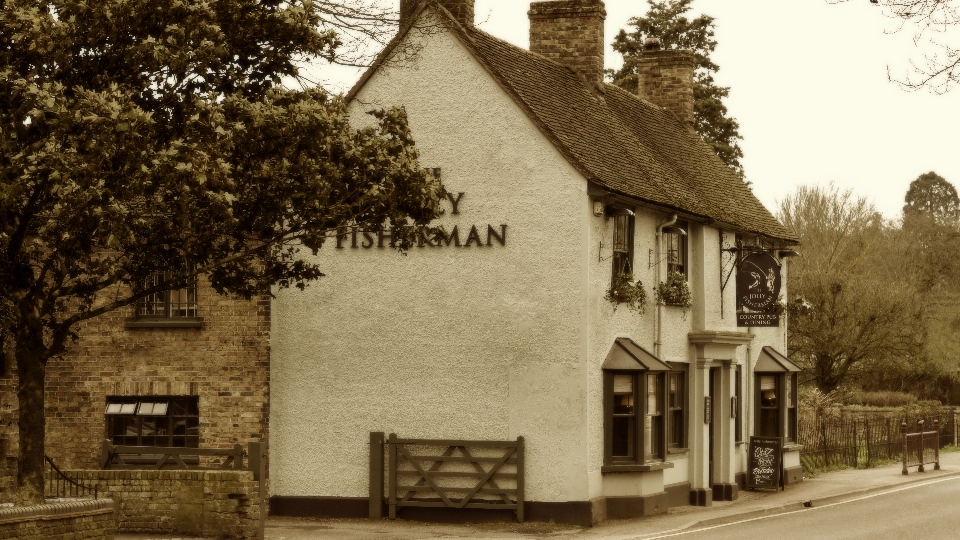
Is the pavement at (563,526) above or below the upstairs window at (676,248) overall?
below

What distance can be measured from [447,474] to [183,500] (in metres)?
5.01

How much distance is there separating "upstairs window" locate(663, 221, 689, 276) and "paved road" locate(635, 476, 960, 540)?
17.2ft

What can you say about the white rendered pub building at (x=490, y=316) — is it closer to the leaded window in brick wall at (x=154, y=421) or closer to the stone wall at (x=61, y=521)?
the leaded window in brick wall at (x=154, y=421)

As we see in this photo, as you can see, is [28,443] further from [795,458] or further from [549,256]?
[795,458]

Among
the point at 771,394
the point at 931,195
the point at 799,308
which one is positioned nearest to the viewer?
the point at 799,308

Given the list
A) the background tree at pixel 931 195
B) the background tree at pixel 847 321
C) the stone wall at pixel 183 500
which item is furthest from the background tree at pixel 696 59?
the background tree at pixel 931 195

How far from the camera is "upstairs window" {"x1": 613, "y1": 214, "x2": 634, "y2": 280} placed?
25.5m

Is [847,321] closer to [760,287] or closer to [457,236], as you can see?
[760,287]

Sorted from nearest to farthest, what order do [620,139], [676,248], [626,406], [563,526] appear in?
[563,526] → [626,406] → [620,139] → [676,248]

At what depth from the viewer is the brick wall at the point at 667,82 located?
35.1 m

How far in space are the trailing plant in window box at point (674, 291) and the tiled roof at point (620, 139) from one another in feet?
4.24

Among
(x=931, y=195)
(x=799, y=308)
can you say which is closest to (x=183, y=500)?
(x=799, y=308)

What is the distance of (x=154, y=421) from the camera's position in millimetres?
25328

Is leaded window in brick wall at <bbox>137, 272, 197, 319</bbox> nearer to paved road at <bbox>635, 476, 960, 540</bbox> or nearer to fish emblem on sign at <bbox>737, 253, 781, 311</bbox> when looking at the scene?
paved road at <bbox>635, 476, 960, 540</bbox>
